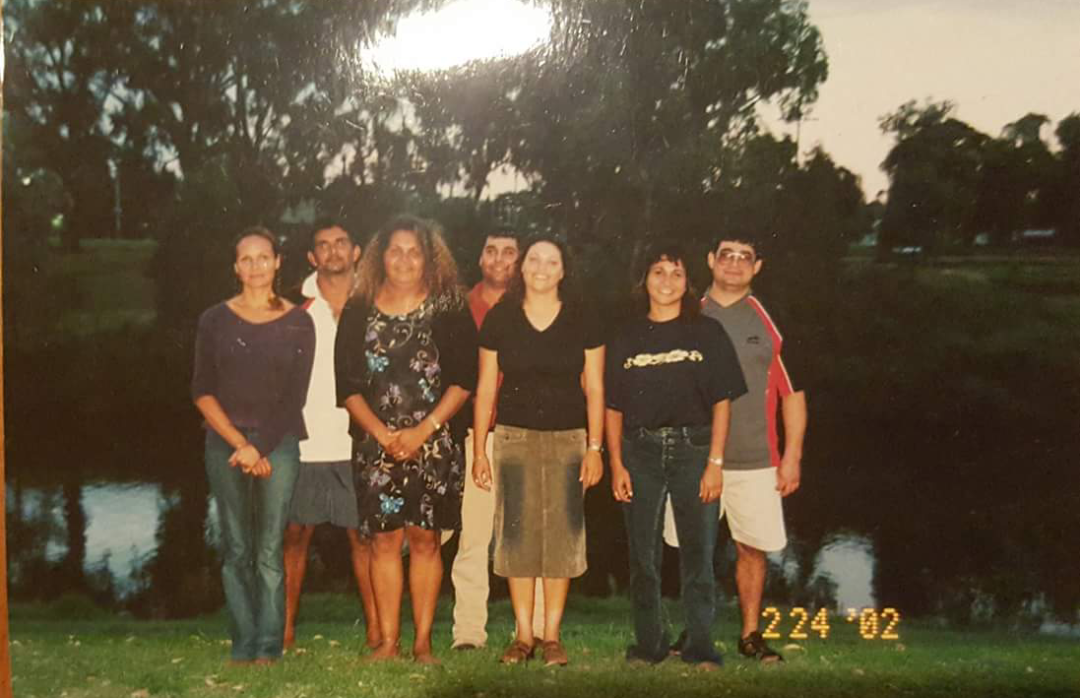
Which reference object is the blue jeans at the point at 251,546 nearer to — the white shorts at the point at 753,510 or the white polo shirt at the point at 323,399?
the white polo shirt at the point at 323,399

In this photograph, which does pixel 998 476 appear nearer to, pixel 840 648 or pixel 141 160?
pixel 840 648

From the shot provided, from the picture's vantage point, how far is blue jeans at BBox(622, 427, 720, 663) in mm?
4520

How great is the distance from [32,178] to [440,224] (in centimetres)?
156

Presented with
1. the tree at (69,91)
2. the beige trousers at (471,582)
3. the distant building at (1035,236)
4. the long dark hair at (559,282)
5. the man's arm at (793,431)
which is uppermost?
the tree at (69,91)

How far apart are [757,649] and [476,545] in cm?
113

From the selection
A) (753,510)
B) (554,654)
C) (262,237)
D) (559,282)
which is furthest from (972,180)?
(262,237)

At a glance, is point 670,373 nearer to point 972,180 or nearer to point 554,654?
point 554,654

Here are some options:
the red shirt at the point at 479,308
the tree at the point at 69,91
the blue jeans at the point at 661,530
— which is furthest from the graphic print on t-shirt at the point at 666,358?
the tree at the point at 69,91

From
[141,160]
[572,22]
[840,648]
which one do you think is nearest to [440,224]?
[572,22]

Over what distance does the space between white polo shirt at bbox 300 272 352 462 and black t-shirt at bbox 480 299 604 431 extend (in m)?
0.61

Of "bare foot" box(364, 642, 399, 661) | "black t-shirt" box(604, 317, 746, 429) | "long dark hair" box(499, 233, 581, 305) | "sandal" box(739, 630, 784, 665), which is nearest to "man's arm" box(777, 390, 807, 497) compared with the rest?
"black t-shirt" box(604, 317, 746, 429)

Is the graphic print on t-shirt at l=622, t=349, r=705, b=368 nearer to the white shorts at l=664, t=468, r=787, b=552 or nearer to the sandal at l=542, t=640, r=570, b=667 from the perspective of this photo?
the white shorts at l=664, t=468, r=787, b=552

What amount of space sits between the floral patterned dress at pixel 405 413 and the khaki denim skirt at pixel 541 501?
0.22 meters

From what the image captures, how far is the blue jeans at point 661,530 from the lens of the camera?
14.8 ft
